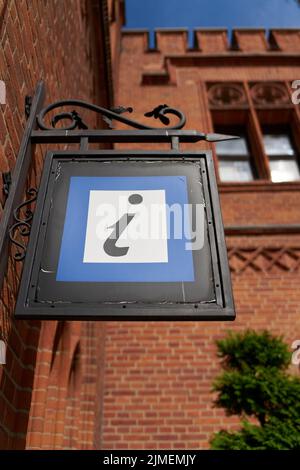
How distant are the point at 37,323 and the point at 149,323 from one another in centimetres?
298

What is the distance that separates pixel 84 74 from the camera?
488cm

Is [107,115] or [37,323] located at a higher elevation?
[107,115]

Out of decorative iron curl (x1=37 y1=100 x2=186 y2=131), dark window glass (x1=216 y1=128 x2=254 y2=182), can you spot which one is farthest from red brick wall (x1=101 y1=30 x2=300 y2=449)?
decorative iron curl (x1=37 y1=100 x2=186 y2=131)

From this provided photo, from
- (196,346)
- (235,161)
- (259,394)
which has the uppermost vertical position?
(235,161)

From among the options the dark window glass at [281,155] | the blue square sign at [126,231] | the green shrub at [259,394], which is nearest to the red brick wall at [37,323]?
the blue square sign at [126,231]

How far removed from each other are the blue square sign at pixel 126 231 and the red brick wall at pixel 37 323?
415 mm

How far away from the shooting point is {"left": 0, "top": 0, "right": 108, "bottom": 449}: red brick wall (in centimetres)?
208

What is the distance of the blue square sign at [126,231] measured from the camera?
1650 millimetres

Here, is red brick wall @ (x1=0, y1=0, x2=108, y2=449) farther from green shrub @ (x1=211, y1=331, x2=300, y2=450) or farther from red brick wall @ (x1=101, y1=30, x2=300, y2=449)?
green shrub @ (x1=211, y1=331, x2=300, y2=450)

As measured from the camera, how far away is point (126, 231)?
1.75 m

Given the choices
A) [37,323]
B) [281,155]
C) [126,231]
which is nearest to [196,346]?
[37,323]

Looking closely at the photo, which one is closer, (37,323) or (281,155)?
(37,323)

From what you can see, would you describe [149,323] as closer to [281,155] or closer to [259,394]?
[259,394]

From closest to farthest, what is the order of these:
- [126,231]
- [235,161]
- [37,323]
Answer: [126,231] < [37,323] < [235,161]
